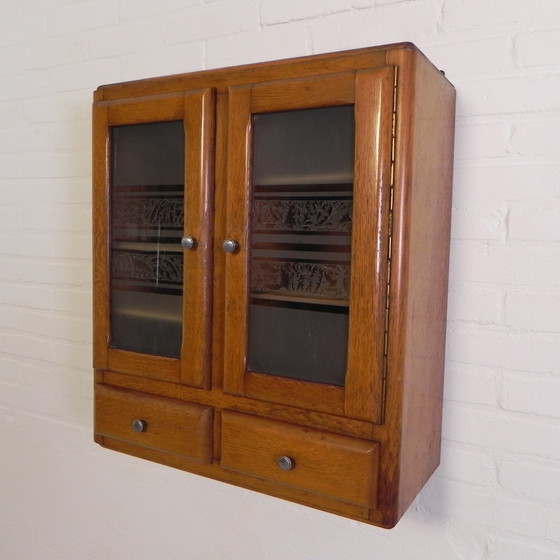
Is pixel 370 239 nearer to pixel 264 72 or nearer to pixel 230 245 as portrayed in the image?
pixel 230 245

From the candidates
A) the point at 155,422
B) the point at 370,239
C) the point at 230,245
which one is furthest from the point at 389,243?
the point at 155,422

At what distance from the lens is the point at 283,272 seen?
113 cm

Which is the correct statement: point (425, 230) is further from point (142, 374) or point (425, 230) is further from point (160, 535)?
point (160, 535)

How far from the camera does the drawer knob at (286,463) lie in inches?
43.5

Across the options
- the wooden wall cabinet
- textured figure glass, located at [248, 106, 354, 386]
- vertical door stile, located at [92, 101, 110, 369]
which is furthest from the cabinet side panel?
vertical door stile, located at [92, 101, 110, 369]

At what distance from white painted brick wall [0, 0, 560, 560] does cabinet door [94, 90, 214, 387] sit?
1.31 feet

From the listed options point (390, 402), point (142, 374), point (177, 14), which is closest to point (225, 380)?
point (142, 374)

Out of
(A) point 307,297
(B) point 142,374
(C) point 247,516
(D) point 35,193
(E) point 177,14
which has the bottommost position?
(C) point 247,516

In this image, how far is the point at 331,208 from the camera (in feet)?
3.53

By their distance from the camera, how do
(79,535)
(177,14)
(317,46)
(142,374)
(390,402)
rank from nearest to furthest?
(390,402), (142,374), (317,46), (177,14), (79,535)

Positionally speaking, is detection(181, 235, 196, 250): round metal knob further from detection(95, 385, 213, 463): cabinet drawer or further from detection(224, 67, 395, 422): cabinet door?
detection(95, 385, 213, 463): cabinet drawer

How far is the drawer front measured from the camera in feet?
3.45

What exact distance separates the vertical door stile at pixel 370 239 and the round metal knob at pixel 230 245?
234 mm

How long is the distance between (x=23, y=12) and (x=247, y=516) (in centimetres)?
163
